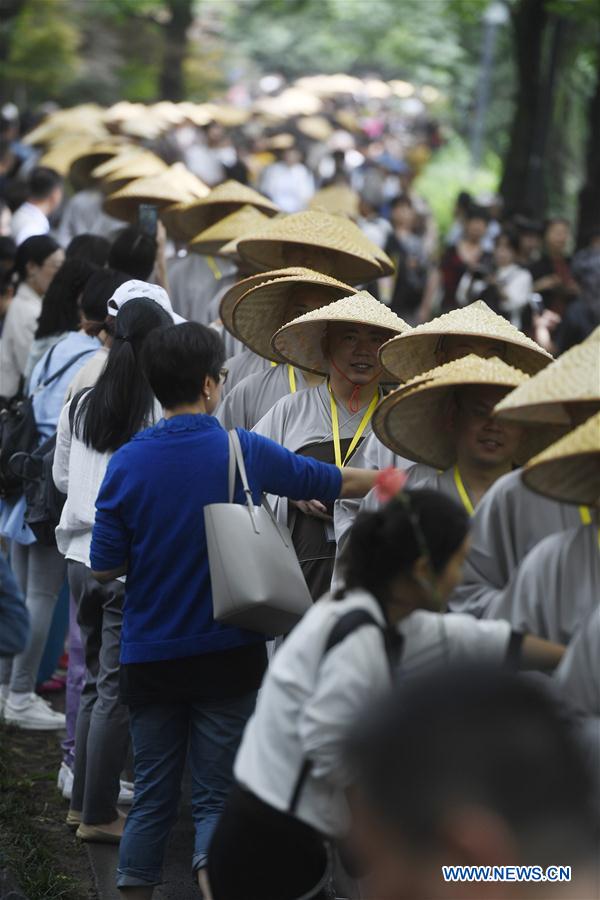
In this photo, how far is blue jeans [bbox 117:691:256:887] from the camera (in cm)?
458

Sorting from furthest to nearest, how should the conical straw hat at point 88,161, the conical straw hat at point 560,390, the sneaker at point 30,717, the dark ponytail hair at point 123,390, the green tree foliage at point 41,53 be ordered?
the green tree foliage at point 41,53 → the conical straw hat at point 88,161 → the sneaker at point 30,717 → the dark ponytail hair at point 123,390 → the conical straw hat at point 560,390

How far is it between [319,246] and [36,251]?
169 centimetres

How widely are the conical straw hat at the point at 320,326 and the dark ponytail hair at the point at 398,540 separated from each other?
7.12ft

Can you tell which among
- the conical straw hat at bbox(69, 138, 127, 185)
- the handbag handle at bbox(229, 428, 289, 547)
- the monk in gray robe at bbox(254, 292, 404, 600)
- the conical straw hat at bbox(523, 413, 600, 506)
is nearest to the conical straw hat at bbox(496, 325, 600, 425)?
the conical straw hat at bbox(523, 413, 600, 506)

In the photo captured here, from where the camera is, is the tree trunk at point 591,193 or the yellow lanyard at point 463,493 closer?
the yellow lanyard at point 463,493

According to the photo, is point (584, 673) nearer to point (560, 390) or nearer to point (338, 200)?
point (560, 390)

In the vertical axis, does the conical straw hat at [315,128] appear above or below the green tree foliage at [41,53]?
above

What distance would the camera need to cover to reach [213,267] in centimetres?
979

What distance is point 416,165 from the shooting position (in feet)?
124

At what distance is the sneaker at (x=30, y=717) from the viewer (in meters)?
7.14

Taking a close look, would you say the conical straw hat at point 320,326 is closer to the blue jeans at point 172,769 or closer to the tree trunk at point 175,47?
the blue jeans at point 172,769

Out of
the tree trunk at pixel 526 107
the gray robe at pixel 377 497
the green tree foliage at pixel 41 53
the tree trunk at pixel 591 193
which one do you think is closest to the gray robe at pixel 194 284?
the gray robe at pixel 377 497

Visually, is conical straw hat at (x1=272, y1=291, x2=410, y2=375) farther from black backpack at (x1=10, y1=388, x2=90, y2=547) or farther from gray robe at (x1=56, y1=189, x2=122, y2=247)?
gray robe at (x1=56, y1=189, x2=122, y2=247)

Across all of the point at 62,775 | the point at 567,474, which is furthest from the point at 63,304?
the point at 567,474
